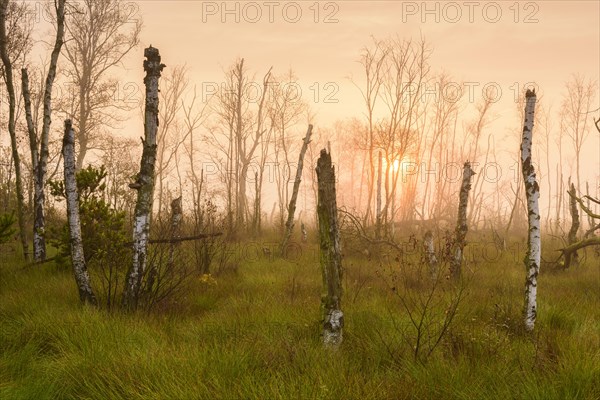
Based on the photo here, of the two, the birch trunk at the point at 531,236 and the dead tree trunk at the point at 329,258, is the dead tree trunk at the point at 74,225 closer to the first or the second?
the dead tree trunk at the point at 329,258

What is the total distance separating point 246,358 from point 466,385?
1936mm

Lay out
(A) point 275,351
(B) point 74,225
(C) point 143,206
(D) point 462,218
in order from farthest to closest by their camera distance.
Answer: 1. (D) point 462,218
2. (B) point 74,225
3. (C) point 143,206
4. (A) point 275,351

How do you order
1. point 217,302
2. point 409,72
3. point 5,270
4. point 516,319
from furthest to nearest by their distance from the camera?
→ point 409,72 < point 5,270 < point 217,302 < point 516,319

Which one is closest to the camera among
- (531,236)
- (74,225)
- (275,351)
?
(275,351)

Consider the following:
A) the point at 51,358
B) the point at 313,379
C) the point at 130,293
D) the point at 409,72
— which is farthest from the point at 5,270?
the point at 409,72

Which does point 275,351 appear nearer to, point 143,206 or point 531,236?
point 143,206

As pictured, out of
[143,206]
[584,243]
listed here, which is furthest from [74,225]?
[584,243]

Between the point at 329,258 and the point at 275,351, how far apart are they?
1170mm

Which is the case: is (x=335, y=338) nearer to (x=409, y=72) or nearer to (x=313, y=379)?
(x=313, y=379)

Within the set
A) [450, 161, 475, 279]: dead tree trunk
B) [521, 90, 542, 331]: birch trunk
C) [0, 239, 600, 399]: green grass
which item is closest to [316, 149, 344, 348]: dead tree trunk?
[0, 239, 600, 399]: green grass

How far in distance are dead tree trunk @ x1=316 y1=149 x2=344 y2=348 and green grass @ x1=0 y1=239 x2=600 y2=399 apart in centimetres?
29

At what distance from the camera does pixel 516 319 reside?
18.9 feet

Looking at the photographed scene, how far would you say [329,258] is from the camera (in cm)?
486

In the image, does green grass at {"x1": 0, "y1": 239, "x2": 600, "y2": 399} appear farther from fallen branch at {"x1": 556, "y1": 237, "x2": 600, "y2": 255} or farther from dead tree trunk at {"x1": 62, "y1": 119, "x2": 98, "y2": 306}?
fallen branch at {"x1": 556, "y1": 237, "x2": 600, "y2": 255}
